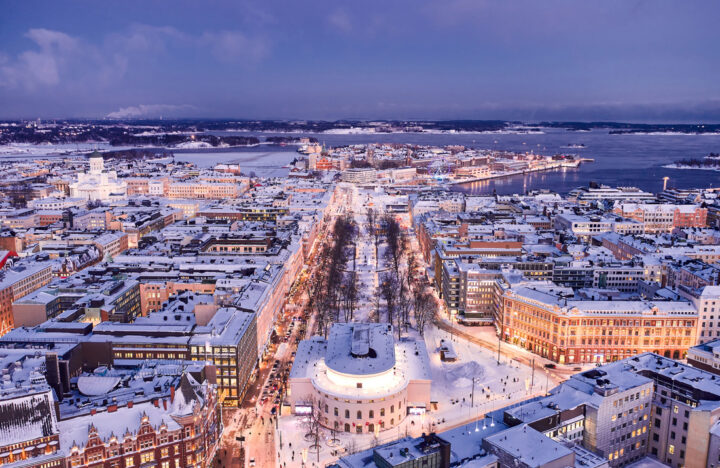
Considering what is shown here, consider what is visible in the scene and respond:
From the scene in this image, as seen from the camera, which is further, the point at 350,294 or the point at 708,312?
the point at 350,294

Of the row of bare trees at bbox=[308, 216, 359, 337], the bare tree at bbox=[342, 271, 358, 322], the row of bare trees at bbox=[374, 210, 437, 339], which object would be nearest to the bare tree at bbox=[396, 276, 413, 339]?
the row of bare trees at bbox=[374, 210, 437, 339]

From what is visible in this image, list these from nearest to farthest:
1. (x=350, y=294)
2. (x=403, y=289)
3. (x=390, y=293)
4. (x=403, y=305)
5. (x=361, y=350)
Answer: (x=361, y=350), (x=403, y=305), (x=390, y=293), (x=350, y=294), (x=403, y=289)

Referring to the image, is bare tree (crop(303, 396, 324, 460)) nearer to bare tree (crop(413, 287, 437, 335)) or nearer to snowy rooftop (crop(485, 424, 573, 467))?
snowy rooftop (crop(485, 424, 573, 467))

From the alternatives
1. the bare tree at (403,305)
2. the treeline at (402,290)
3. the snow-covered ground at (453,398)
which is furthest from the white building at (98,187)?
the snow-covered ground at (453,398)

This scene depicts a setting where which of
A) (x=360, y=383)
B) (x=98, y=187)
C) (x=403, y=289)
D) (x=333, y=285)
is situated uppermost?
(x=98, y=187)

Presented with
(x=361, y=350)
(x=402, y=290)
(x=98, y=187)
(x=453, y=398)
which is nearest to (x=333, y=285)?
→ (x=402, y=290)

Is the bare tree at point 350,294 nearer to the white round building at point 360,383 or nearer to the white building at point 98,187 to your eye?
the white round building at point 360,383

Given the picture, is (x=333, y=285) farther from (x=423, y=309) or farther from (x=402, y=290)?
(x=423, y=309)
